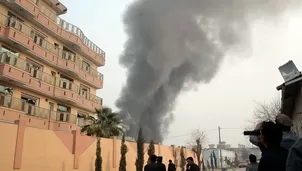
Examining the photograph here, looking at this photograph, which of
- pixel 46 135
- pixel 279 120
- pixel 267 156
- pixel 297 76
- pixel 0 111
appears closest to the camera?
pixel 267 156

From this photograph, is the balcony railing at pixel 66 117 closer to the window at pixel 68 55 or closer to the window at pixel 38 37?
the window at pixel 68 55

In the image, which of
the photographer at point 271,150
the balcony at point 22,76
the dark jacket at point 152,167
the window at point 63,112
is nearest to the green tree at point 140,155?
the window at point 63,112

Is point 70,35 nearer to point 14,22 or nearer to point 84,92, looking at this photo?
point 84,92

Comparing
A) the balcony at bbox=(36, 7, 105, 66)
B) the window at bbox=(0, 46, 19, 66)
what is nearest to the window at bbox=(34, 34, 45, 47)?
the balcony at bbox=(36, 7, 105, 66)

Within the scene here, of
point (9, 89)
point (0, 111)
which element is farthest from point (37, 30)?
point (0, 111)

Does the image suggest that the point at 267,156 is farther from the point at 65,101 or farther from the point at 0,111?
the point at 65,101

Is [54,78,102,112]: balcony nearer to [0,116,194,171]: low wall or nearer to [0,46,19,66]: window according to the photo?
[0,46,19,66]: window

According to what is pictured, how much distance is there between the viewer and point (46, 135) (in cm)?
1512

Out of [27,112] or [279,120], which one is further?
[27,112]

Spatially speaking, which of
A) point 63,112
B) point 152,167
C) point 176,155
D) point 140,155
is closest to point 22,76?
Result: point 63,112

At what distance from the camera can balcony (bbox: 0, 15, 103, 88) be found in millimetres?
18281

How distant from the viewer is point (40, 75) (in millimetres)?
21266

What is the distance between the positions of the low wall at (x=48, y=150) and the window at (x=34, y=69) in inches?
245

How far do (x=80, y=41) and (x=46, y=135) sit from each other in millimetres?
12822
